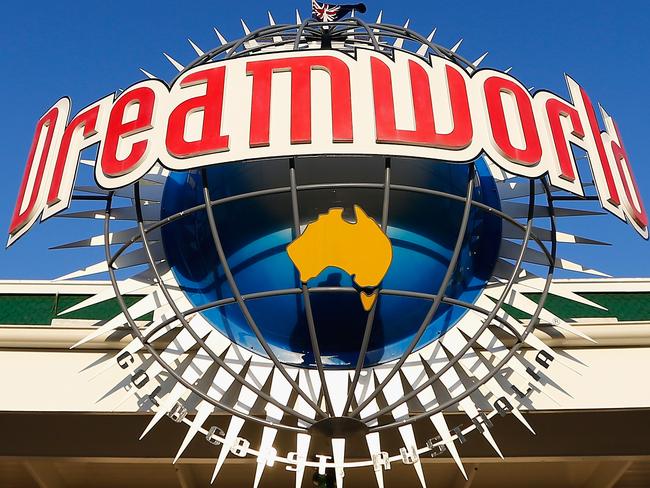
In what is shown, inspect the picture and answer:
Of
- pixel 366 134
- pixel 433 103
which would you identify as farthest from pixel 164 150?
pixel 433 103

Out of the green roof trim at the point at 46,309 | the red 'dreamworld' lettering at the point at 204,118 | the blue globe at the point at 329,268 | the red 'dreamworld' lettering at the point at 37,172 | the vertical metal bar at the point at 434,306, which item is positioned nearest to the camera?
the vertical metal bar at the point at 434,306

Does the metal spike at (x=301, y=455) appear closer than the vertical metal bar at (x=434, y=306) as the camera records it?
No

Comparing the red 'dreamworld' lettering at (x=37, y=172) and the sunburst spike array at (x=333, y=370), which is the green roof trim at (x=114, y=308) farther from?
the red 'dreamworld' lettering at (x=37, y=172)

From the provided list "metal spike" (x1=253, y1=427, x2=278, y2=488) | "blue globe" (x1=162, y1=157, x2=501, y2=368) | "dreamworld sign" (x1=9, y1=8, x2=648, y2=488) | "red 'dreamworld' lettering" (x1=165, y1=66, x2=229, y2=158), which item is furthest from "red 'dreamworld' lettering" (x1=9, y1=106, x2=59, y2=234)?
"metal spike" (x1=253, y1=427, x2=278, y2=488)

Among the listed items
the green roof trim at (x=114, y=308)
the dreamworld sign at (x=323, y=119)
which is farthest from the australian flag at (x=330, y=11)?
the green roof trim at (x=114, y=308)

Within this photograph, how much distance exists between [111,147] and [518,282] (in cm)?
395

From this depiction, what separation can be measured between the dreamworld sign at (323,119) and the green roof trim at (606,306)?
6.14 feet

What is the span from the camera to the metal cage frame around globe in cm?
628

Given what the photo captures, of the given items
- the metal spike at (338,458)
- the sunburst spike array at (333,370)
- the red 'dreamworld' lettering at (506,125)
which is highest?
the red 'dreamworld' lettering at (506,125)

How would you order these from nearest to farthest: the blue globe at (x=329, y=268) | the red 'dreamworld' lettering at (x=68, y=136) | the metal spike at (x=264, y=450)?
1. the metal spike at (x=264, y=450)
2. the blue globe at (x=329, y=268)
3. the red 'dreamworld' lettering at (x=68, y=136)

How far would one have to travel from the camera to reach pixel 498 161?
21.8 feet

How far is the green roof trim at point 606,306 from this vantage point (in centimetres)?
896

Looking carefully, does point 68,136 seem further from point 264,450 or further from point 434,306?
point 434,306

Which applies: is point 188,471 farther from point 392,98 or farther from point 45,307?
point 392,98
